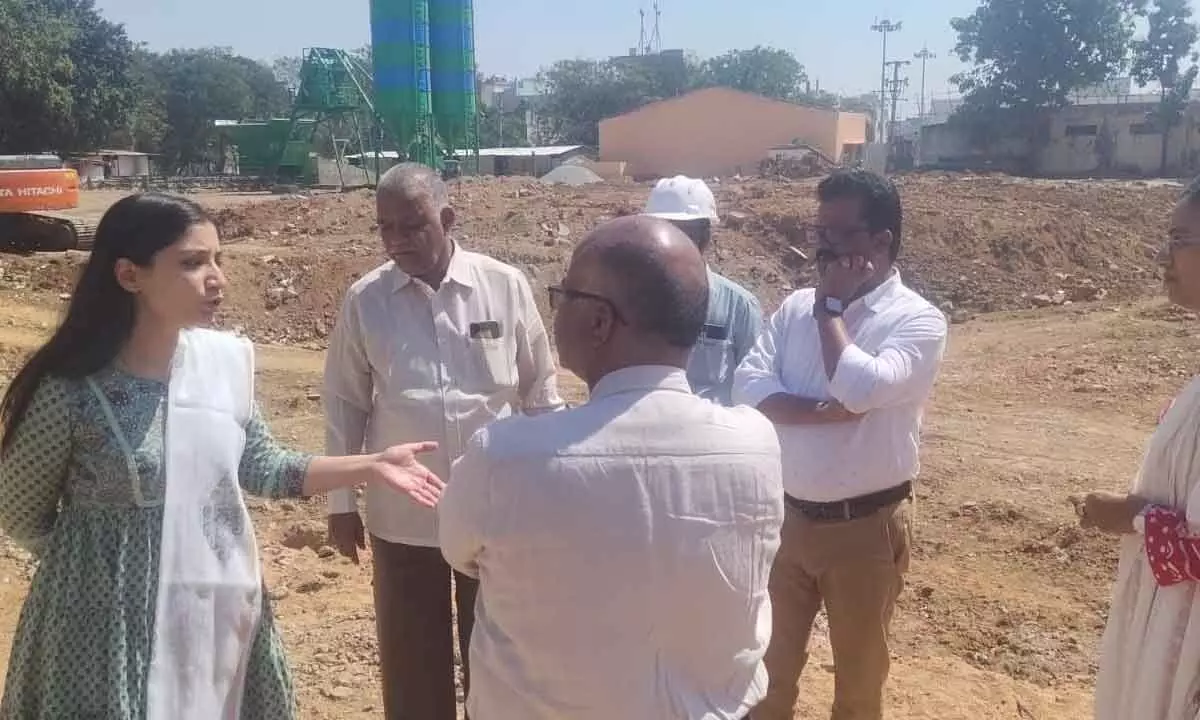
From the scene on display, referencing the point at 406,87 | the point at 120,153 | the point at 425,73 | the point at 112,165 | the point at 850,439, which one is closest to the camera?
the point at 850,439

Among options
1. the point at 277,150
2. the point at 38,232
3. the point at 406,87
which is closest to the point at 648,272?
the point at 38,232

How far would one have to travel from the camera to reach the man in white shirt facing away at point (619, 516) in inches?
65.0

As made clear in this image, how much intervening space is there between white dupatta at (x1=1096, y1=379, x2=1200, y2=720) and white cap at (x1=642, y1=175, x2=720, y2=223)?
159 cm

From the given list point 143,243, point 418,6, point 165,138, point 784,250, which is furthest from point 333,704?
point 165,138

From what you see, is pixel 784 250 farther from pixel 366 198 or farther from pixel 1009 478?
pixel 1009 478

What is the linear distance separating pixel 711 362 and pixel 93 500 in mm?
1932

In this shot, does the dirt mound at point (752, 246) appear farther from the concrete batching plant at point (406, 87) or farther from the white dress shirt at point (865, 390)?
the concrete batching plant at point (406, 87)

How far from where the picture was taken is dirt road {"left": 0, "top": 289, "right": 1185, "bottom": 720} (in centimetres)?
442

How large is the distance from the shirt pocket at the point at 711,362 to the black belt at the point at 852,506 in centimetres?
57

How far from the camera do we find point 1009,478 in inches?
289

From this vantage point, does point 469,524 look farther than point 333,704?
No

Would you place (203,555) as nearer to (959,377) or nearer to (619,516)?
(619,516)

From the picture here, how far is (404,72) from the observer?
32.6 m

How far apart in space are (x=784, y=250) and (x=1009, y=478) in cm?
1057
